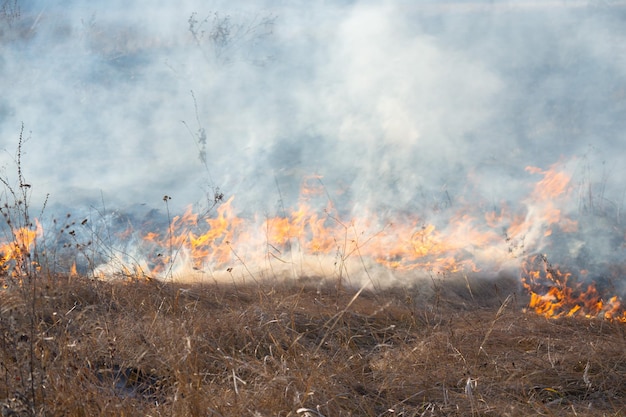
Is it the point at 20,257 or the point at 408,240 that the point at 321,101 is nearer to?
the point at 408,240

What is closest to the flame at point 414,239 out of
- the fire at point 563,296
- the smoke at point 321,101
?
the fire at point 563,296

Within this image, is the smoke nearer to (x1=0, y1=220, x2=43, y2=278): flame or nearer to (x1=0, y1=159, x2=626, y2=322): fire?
(x1=0, y1=159, x2=626, y2=322): fire

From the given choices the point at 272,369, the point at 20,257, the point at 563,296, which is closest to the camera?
the point at 272,369

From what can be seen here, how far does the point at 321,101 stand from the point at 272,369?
26.5 ft

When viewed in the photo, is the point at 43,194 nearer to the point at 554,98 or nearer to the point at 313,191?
the point at 313,191

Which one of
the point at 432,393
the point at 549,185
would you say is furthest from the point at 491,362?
the point at 549,185

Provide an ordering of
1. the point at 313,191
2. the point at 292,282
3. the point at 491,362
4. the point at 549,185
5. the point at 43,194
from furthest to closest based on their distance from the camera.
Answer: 1. the point at 43,194
2. the point at 313,191
3. the point at 549,185
4. the point at 292,282
5. the point at 491,362

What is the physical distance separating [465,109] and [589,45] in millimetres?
2146

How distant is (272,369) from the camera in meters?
3.23

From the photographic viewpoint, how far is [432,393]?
3.11 metres

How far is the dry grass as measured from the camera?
2529mm

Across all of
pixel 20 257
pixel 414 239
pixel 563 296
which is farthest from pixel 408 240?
pixel 20 257

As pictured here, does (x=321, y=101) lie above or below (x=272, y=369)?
above

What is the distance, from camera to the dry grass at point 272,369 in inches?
99.6
